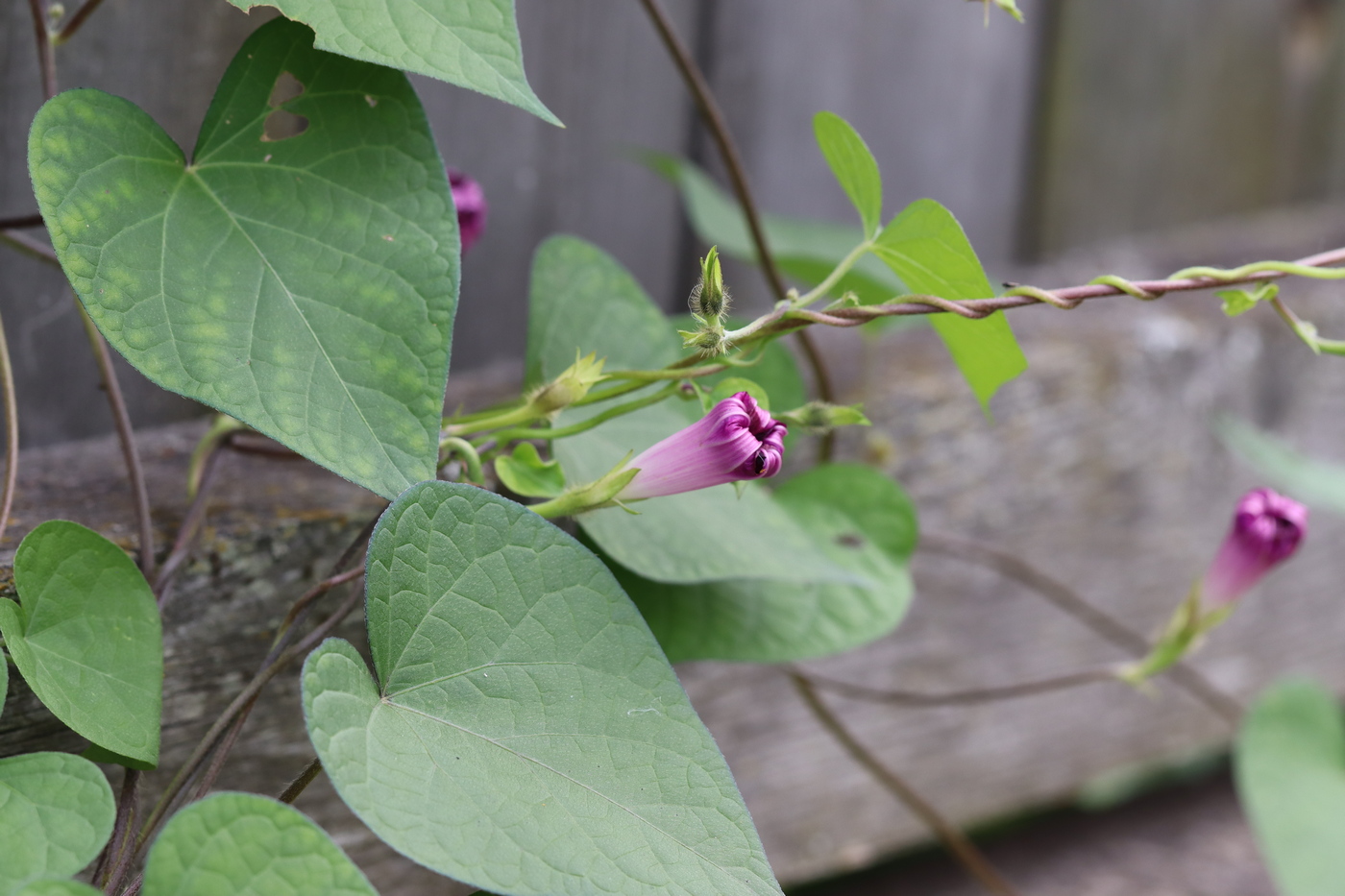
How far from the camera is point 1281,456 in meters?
0.88

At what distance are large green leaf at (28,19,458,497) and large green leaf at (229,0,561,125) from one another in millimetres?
45

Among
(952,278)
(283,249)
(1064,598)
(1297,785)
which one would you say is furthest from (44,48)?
(1297,785)

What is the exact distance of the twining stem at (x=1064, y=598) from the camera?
2.68 feet

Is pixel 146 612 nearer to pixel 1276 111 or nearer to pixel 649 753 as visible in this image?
pixel 649 753

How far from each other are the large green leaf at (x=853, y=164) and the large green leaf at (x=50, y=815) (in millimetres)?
332

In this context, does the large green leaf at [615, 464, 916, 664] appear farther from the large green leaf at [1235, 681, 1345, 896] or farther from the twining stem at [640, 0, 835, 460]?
the large green leaf at [1235, 681, 1345, 896]

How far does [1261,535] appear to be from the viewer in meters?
0.56

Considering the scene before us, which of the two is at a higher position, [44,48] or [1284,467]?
[44,48]

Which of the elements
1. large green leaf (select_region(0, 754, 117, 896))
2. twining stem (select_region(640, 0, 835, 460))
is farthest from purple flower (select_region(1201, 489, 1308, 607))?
large green leaf (select_region(0, 754, 117, 896))

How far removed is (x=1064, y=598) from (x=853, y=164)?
0.58 meters

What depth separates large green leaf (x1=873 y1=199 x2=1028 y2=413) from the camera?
1.28ft

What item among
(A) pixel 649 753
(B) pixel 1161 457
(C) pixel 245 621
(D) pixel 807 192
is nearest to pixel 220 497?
(C) pixel 245 621

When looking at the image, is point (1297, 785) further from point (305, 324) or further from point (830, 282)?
point (305, 324)

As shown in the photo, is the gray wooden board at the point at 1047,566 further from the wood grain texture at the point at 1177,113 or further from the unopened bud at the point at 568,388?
the unopened bud at the point at 568,388
